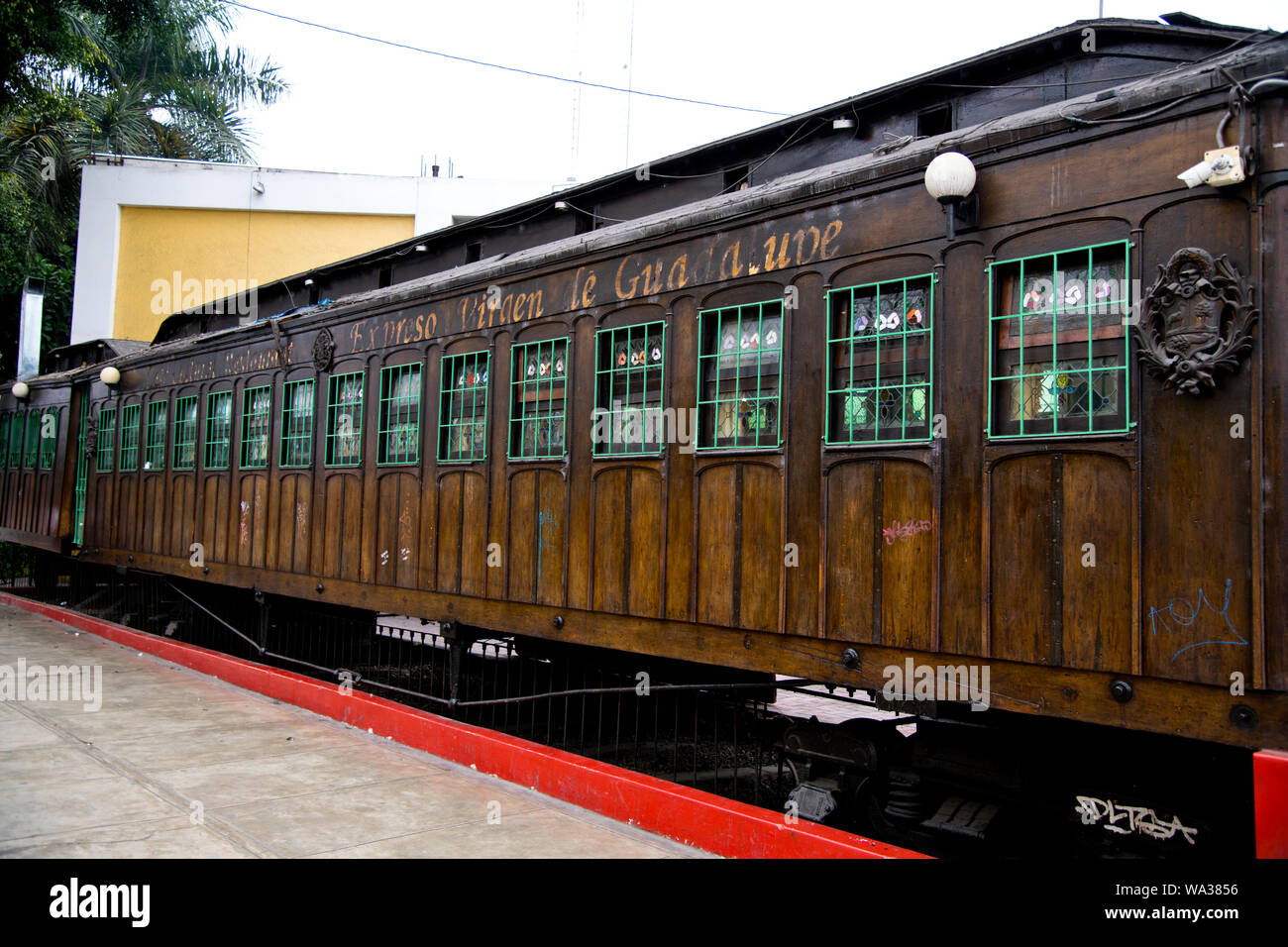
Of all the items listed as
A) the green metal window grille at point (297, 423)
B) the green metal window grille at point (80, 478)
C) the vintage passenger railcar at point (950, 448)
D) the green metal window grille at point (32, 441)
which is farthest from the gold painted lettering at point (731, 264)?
the green metal window grille at point (32, 441)

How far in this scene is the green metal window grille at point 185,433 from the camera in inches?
462

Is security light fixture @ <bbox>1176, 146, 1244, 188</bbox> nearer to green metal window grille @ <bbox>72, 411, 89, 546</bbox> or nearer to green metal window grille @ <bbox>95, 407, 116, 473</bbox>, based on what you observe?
green metal window grille @ <bbox>95, 407, 116, 473</bbox>

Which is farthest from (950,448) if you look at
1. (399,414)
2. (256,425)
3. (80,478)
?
(80,478)

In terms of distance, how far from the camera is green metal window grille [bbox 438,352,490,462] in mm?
7465

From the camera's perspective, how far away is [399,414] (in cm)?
840

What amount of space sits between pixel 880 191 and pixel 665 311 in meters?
1.54

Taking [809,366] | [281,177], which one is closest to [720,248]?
[809,366]

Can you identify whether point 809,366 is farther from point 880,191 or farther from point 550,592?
point 550,592

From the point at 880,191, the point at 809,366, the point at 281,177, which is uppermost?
the point at 281,177

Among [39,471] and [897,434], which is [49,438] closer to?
[39,471]

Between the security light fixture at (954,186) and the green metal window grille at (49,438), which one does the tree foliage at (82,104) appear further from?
the security light fixture at (954,186)

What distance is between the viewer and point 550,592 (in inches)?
262

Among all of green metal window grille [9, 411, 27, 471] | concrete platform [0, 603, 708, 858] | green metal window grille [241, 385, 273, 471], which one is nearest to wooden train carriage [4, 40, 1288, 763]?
concrete platform [0, 603, 708, 858]

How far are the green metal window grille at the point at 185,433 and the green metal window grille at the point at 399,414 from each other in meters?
4.21
